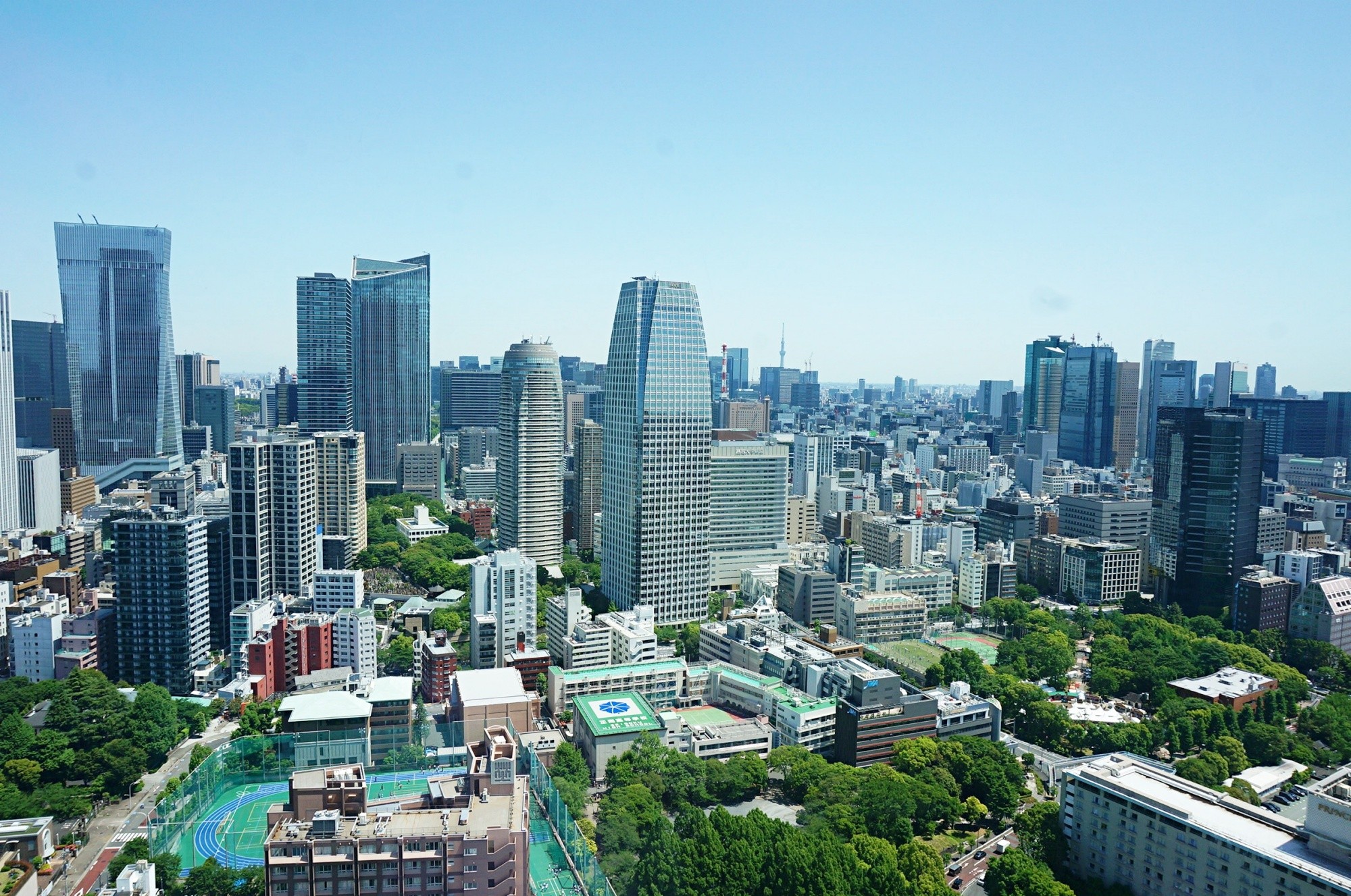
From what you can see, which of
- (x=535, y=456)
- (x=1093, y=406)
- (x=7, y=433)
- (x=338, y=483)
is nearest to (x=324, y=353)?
(x=7, y=433)

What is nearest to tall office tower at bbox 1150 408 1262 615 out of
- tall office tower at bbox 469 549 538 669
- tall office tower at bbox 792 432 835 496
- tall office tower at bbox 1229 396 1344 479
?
tall office tower at bbox 792 432 835 496

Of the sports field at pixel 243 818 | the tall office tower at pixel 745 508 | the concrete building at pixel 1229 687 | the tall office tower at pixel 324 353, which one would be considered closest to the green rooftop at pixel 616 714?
the sports field at pixel 243 818

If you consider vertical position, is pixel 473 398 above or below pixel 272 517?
above

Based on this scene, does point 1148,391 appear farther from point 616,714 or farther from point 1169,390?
point 616,714

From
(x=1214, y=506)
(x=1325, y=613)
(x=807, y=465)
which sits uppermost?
(x=1214, y=506)

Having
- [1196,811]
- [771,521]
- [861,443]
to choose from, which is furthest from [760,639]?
[861,443]

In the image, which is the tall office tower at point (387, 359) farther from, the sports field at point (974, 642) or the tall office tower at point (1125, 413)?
the tall office tower at point (1125, 413)
